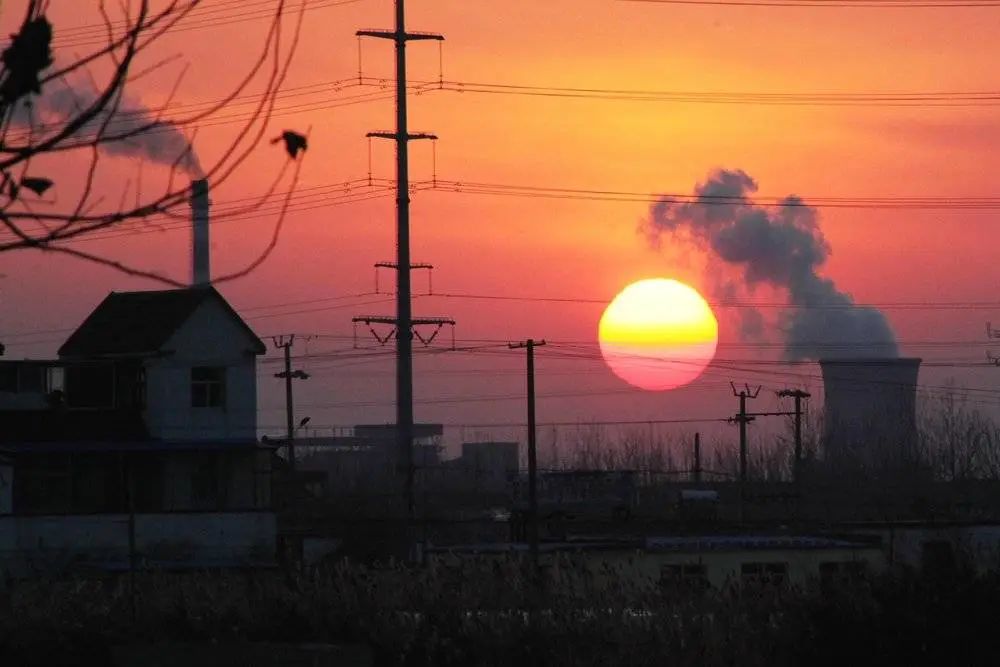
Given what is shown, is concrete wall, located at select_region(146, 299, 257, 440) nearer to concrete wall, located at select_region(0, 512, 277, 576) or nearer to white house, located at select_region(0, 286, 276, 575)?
white house, located at select_region(0, 286, 276, 575)

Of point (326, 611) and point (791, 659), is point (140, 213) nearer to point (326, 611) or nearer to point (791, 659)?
point (791, 659)

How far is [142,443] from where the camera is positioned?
152ft

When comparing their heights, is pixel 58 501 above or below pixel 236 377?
below

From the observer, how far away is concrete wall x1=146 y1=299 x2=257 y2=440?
47.8 m

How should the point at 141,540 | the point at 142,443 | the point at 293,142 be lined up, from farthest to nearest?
the point at 142,443 → the point at 141,540 → the point at 293,142

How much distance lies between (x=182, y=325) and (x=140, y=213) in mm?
43851

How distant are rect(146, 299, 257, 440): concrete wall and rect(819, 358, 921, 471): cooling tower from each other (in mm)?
49052

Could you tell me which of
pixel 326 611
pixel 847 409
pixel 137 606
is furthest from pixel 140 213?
pixel 847 409

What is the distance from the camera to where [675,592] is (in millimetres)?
19000

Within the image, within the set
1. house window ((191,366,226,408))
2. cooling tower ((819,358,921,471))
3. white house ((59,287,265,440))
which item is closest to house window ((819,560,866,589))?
white house ((59,287,265,440))

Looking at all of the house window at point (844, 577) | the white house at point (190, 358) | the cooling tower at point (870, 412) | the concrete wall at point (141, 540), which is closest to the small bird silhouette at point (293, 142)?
the house window at point (844, 577)

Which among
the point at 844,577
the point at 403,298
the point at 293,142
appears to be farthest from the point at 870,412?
the point at 293,142

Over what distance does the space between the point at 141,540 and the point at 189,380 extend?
701cm

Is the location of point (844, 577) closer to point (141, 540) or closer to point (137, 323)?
point (141, 540)
